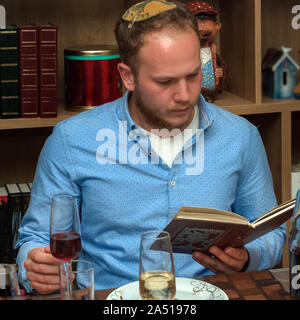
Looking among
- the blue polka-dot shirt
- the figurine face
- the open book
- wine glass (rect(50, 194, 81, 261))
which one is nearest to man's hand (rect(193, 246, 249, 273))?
the open book

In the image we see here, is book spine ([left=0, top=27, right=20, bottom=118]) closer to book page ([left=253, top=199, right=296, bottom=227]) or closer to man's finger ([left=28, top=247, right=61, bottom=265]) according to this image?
man's finger ([left=28, top=247, right=61, bottom=265])

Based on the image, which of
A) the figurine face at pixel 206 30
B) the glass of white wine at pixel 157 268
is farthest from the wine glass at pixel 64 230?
the figurine face at pixel 206 30

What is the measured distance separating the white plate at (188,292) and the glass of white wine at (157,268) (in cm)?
12

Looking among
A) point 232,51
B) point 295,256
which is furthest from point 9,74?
point 295,256

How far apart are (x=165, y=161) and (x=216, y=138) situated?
157 millimetres

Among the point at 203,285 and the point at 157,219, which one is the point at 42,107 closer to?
the point at 157,219

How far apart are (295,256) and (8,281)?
0.53 meters

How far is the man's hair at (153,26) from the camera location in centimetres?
158

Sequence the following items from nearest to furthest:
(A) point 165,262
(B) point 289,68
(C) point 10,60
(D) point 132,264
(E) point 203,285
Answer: (A) point 165,262
(E) point 203,285
(D) point 132,264
(C) point 10,60
(B) point 289,68

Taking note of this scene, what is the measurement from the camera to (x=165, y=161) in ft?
5.40

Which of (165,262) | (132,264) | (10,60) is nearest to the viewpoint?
(165,262)

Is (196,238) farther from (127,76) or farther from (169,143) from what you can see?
(127,76)

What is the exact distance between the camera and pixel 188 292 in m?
1.25

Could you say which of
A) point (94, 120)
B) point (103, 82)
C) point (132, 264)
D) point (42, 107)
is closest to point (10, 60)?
point (42, 107)
